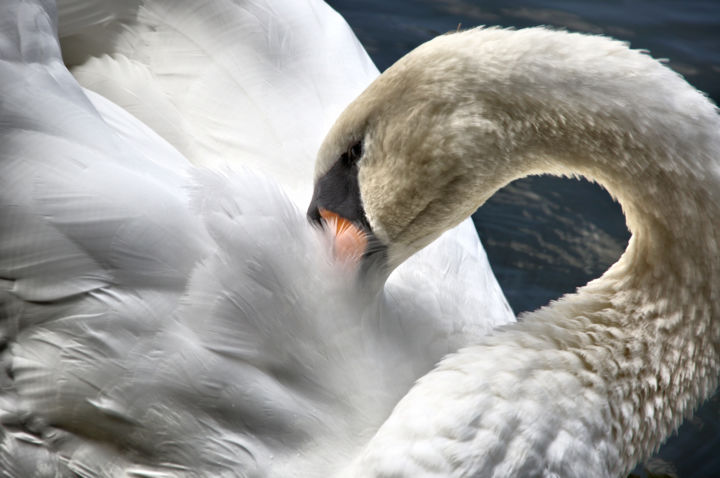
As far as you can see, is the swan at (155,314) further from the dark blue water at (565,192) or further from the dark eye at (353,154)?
the dark blue water at (565,192)

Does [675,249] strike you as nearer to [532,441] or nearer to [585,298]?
[585,298]

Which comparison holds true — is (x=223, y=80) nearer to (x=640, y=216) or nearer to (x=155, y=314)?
(x=155, y=314)

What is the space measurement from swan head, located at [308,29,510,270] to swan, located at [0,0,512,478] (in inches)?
4.9

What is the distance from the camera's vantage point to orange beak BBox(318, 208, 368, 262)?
2.49 meters

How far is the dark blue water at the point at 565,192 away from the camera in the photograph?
11.5 feet

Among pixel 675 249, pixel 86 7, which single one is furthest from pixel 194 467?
pixel 86 7

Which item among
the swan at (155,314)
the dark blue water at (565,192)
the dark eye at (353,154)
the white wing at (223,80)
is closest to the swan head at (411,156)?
the dark eye at (353,154)

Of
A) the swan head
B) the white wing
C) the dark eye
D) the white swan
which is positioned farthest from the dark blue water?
the dark eye

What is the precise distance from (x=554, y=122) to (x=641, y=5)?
346 cm

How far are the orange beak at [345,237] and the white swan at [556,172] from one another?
0.05 meters

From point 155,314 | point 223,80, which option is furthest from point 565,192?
point 155,314

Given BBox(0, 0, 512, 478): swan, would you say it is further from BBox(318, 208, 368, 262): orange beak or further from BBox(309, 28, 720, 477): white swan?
BBox(309, 28, 720, 477): white swan

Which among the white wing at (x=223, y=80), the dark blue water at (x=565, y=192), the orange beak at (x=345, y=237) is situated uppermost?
the white wing at (x=223, y=80)

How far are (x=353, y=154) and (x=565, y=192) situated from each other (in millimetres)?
2160
